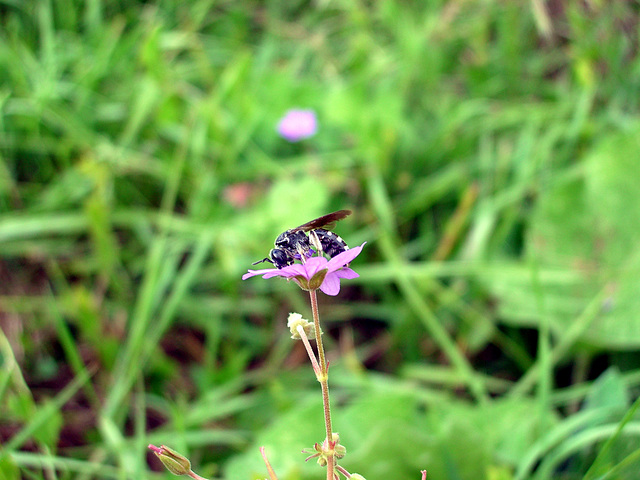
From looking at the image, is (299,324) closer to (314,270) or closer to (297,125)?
(314,270)

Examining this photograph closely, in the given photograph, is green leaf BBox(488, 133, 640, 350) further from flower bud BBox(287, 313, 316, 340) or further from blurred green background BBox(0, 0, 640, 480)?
flower bud BBox(287, 313, 316, 340)

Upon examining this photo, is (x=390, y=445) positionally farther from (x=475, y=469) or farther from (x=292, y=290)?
(x=292, y=290)

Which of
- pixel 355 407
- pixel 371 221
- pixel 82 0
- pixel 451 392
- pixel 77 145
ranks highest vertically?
pixel 82 0

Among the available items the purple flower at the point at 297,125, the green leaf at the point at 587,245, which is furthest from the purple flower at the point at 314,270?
the purple flower at the point at 297,125

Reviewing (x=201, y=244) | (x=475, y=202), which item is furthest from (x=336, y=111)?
(x=201, y=244)

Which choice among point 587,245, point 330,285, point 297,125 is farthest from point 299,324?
point 297,125

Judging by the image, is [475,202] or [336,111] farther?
[336,111]
